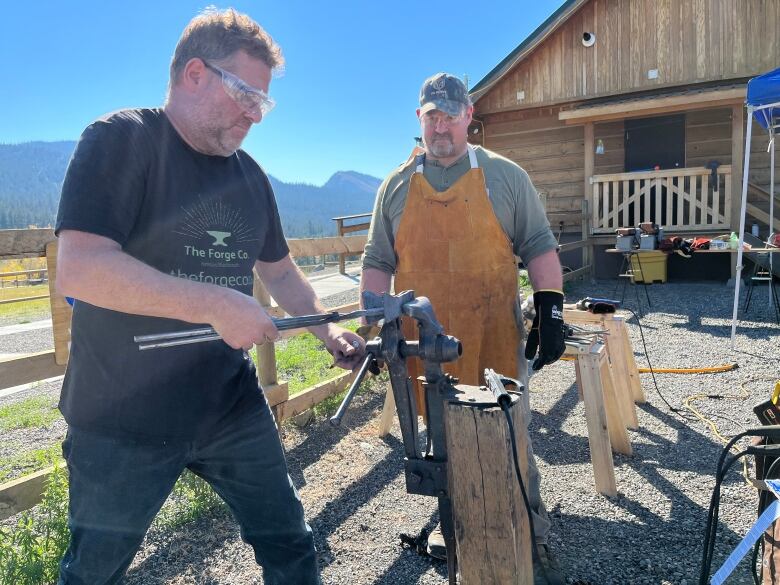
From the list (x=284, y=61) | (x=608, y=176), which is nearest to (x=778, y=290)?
(x=608, y=176)

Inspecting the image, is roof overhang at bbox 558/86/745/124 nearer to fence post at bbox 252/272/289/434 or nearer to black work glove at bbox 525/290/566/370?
fence post at bbox 252/272/289/434

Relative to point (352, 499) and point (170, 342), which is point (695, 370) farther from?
point (170, 342)

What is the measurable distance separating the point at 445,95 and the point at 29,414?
5.10 m

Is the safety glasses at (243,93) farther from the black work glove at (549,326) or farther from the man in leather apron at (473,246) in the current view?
the black work glove at (549,326)

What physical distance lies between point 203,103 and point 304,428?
333 cm

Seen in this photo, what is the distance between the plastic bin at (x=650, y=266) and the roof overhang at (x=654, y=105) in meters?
2.80

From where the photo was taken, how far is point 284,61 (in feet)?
6.22

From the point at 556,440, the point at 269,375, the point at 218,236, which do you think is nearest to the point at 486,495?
the point at 218,236

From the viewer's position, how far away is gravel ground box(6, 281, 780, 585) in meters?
2.77

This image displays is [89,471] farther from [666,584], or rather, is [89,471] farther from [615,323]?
[615,323]

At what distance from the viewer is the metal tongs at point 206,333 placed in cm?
129

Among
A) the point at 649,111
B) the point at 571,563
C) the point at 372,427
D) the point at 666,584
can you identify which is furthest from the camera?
the point at 649,111

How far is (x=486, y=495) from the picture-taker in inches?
59.5

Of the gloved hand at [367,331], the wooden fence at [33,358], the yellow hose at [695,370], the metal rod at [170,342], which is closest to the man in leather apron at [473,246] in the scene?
the wooden fence at [33,358]
